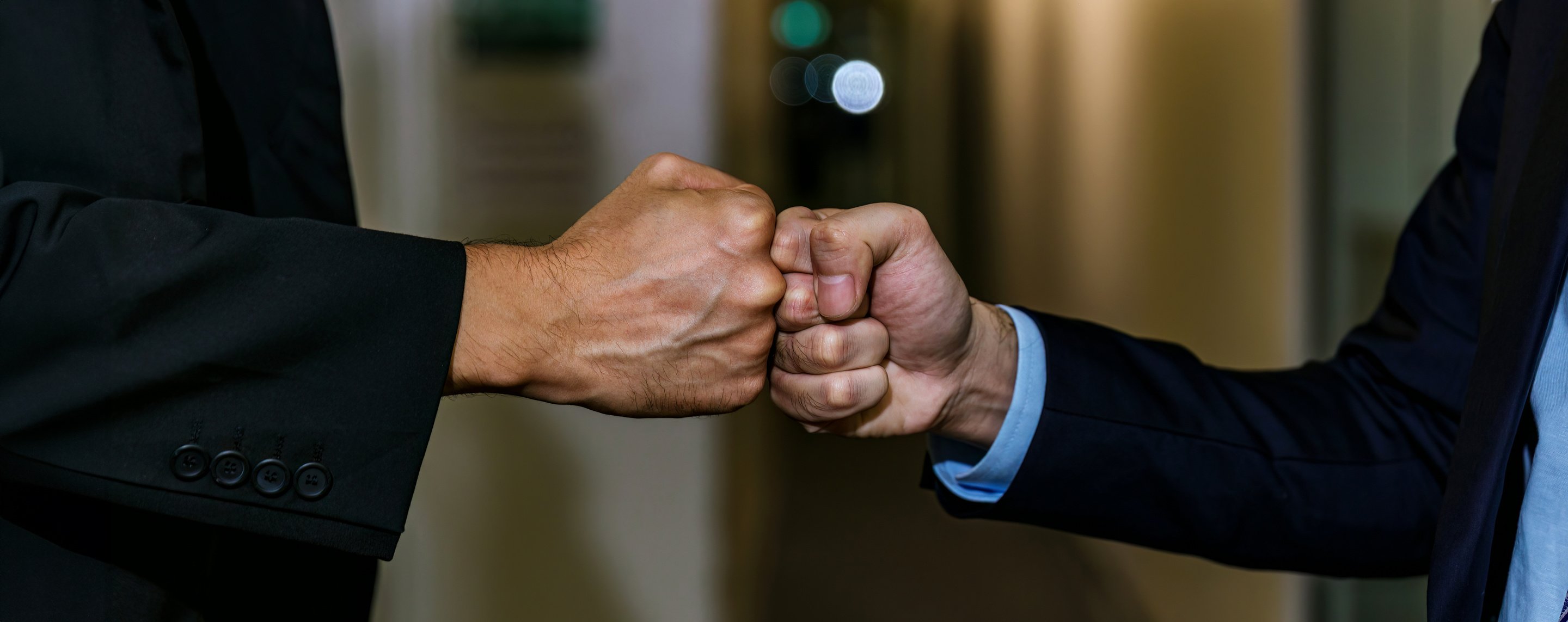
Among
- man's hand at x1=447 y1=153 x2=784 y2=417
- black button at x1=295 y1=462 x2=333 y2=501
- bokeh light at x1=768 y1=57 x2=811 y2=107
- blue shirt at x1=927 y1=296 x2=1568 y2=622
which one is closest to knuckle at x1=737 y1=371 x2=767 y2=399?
man's hand at x1=447 y1=153 x2=784 y2=417

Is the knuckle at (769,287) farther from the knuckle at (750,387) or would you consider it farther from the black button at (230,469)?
the black button at (230,469)

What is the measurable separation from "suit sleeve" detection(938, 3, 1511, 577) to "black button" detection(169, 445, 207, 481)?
606mm

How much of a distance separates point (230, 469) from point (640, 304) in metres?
0.31

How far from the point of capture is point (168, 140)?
71 centimetres

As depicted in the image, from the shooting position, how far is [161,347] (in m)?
0.56

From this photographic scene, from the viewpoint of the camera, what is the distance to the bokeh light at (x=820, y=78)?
455 cm

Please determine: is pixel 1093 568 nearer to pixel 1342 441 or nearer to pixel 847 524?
pixel 847 524

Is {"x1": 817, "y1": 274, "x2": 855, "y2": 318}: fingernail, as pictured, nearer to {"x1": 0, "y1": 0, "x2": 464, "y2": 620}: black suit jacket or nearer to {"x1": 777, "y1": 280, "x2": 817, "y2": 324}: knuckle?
{"x1": 777, "y1": 280, "x2": 817, "y2": 324}: knuckle

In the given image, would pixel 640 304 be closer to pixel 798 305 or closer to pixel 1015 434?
pixel 798 305

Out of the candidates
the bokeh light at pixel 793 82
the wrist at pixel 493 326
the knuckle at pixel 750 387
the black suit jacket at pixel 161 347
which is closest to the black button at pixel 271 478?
the black suit jacket at pixel 161 347

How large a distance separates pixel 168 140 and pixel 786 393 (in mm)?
522

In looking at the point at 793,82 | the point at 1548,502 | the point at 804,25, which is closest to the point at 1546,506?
the point at 1548,502

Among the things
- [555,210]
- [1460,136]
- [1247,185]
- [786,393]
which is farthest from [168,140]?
[1247,185]

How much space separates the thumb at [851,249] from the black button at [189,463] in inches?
18.5
